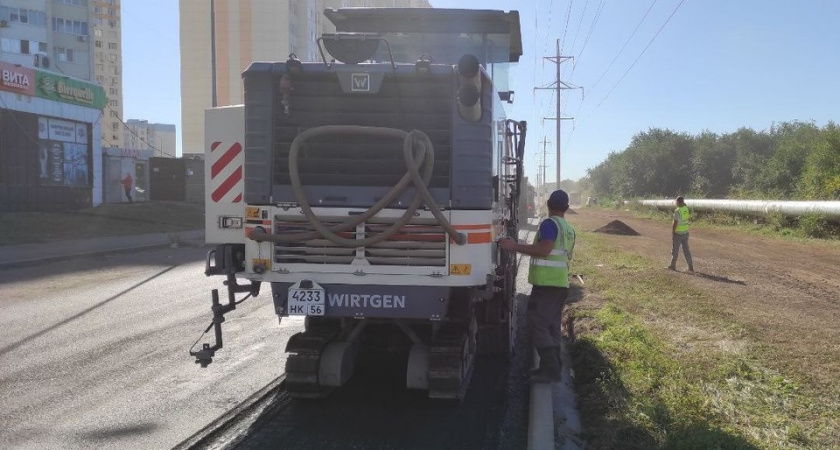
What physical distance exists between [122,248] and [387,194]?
17080 mm

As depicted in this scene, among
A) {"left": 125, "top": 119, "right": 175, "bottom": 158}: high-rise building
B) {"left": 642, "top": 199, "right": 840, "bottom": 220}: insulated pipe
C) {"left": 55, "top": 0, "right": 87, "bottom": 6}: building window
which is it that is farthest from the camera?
{"left": 125, "top": 119, "right": 175, "bottom": 158}: high-rise building

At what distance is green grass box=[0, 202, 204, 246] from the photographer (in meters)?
22.4

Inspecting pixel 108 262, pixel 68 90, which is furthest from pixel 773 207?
pixel 68 90

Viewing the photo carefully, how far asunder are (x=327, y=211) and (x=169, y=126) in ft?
474

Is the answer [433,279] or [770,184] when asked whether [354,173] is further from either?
[770,184]

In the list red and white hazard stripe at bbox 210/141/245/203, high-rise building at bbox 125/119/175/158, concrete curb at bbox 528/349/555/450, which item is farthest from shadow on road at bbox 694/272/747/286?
high-rise building at bbox 125/119/175/158

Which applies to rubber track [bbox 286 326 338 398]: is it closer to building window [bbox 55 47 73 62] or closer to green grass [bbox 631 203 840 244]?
green grass [bbox 631 203 840 244]

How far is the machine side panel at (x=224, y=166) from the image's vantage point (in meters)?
6.02

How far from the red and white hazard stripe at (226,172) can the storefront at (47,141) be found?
24268 millimetres

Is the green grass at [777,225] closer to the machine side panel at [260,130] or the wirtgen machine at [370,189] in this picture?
the wirtgen machine at [370,189]

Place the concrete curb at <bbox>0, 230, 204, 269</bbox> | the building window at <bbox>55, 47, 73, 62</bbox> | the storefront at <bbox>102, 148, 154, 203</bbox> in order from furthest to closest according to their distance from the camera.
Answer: the building window at <bbox>55, 47, 73, 62</bbox> → the storefront at <bbox>102, 148, 154, 203</bbox> → the concrete curb at <bbox>0, 230, 204, 269</bbox>

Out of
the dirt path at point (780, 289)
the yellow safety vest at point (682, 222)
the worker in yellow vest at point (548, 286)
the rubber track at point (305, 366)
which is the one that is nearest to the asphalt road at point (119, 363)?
the rubber track at point (305, 366)

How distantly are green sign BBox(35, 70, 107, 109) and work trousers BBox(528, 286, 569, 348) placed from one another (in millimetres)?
27837

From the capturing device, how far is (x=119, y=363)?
24.1 ft
